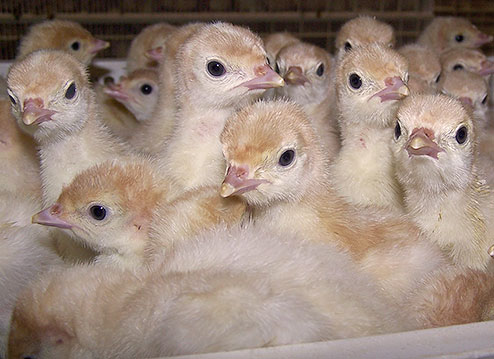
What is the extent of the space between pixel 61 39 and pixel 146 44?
1.64 ft

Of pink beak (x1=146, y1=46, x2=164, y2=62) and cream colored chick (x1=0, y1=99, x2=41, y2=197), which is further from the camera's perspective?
pink beak (x1=146, y1=46, x2=164, y2=62)

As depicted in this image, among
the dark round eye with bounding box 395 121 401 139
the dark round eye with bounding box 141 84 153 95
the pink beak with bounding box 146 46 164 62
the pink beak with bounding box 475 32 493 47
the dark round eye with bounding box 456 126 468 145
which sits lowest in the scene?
the dark round eye with bounding box 141 84 153 95

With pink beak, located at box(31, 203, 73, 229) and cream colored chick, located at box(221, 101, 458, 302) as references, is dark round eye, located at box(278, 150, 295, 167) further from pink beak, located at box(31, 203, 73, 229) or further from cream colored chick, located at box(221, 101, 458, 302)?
pink beak, located at box(31, 203, 73, 229)

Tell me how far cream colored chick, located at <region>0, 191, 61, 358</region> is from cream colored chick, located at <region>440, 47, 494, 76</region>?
230cm

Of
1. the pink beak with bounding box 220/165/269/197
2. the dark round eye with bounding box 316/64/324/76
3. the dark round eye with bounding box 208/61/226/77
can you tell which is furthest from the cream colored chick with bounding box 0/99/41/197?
the dark round eye with bounding box 316/64/324/76

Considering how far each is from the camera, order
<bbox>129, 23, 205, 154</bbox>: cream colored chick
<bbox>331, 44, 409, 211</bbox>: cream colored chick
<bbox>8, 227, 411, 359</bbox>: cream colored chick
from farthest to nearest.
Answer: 1. <bbox>129, 23, 205, 154</bbox>: cream colored chick
2. <bbox>331, 44, 409, 211</bbox>: cream colored chick
3. <bbox>8, 227, 411, 359</bbox>: cream colored chick

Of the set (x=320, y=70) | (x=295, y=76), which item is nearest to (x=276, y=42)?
(x=320, y=70)

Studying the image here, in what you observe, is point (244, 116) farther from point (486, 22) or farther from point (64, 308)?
point (486, 22)

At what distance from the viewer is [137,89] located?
11.4ft

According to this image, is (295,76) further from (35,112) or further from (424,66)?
(35,112)

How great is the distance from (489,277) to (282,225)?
63cm

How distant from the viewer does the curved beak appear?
2953 mm

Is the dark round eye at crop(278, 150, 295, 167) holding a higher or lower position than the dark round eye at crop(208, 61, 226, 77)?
lower

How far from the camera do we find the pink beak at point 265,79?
2.19 meters
